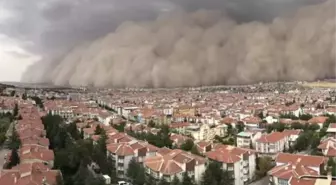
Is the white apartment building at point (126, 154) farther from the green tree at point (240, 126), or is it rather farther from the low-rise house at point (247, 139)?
the green tree at point (240, 126)

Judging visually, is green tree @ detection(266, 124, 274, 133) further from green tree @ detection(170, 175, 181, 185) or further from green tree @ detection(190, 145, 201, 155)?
green tree @ detection(170, 175, 181, 185)

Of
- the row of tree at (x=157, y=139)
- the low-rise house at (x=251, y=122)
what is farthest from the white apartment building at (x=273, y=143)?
Result: the low-rise house at (x=251, y=122)

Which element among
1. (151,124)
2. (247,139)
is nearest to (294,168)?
(247,139)

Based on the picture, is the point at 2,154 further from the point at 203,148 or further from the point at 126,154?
the point at 203,148

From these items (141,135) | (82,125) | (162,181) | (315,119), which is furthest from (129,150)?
(315,119)

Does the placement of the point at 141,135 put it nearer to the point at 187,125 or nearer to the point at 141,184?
the point at 187,125

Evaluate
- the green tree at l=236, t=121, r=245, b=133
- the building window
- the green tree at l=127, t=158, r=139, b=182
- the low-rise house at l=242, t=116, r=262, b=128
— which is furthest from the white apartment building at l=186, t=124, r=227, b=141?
the building window
